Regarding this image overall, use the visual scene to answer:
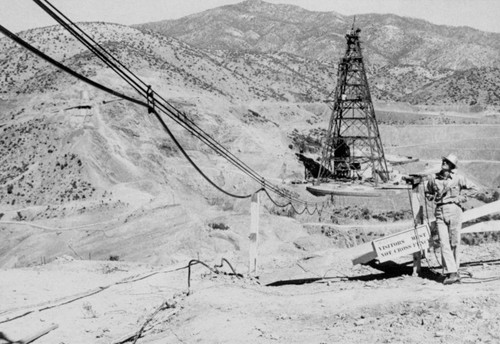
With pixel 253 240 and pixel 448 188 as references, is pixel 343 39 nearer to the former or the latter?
pixel 253 240

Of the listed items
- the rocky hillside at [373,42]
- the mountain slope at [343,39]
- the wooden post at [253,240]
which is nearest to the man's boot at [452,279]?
the wooden post at [253,240]

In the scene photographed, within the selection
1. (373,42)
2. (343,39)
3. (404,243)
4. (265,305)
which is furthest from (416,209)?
(373,42)

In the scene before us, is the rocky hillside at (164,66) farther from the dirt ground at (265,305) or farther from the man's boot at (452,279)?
the man's boot at (452,279)

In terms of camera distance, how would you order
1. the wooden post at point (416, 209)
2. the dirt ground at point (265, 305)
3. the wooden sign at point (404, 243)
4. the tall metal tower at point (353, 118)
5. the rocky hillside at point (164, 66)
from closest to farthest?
the dirt ground at point (265, 305), the wooden sign at point (404, 243), the wooden post at point (416, 209), the tall metal tower at point (353, 118), the rocky hillside at point (164, 66)

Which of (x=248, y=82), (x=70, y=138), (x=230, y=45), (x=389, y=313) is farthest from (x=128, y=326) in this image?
(x=230, y=45)

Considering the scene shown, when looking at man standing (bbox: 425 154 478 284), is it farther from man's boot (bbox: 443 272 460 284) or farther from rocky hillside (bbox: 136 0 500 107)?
rocky hillside (bbox: 136 0 500 107)

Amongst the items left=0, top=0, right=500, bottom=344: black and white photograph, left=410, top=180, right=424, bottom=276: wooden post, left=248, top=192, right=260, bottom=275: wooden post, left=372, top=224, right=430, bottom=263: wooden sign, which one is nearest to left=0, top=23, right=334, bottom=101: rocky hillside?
left=0, top=0, right=500, bottom=344: black and white photograph
